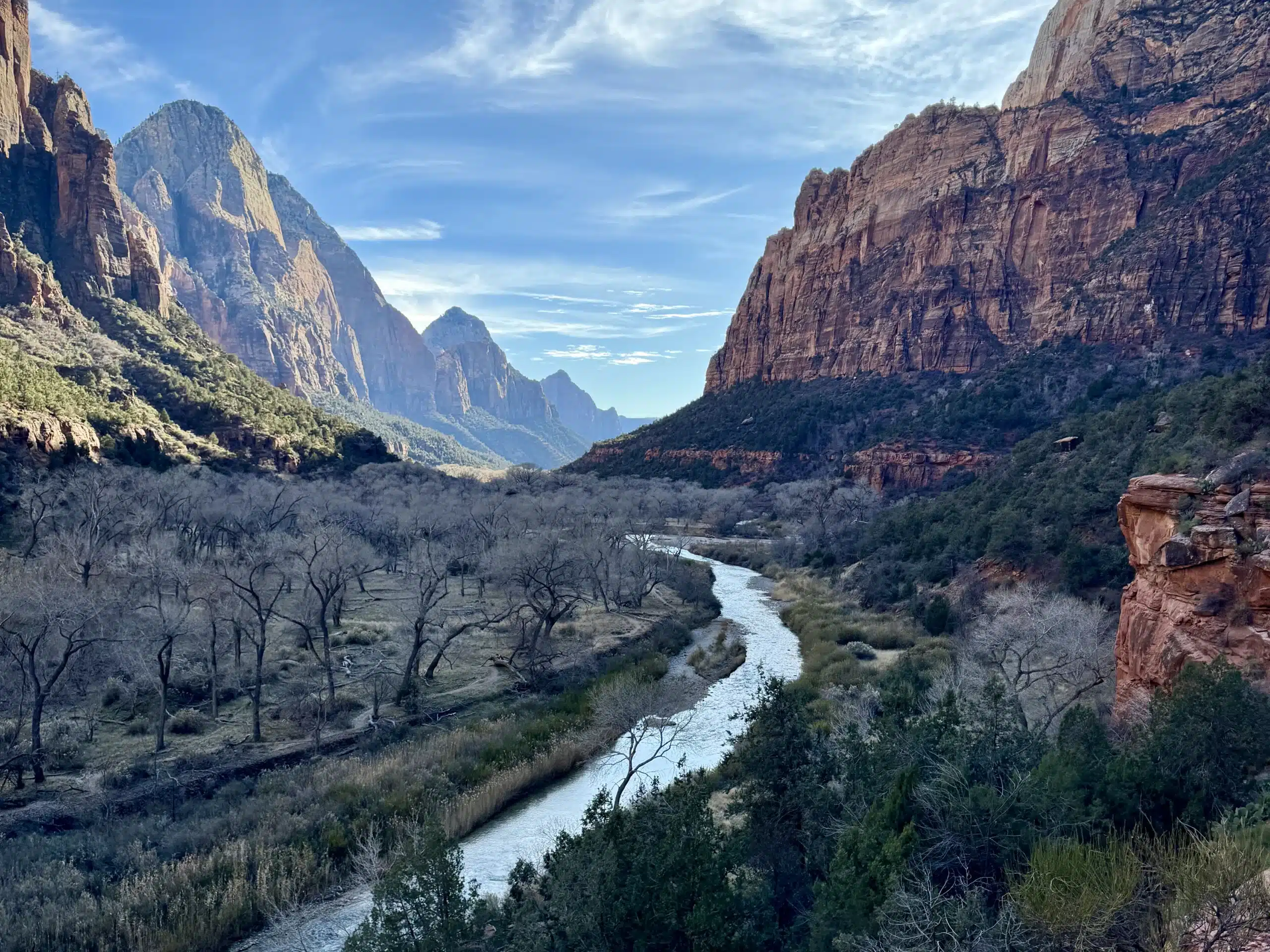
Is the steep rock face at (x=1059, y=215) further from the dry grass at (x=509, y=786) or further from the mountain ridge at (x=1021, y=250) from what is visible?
the dry grass at (x=509, y=786)

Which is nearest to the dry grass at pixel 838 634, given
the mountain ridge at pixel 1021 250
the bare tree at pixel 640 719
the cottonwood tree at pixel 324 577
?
the bare tree at pixel 640 719

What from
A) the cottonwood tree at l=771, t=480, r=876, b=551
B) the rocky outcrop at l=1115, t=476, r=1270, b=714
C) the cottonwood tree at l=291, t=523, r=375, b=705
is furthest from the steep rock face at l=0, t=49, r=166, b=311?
the rocky outcrop at l=1115, t=476, r=1270, b=714

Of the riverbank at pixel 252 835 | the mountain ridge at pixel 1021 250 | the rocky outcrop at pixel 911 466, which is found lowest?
the riverbank at pixel 252 835

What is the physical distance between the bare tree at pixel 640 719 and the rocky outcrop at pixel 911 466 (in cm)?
4297

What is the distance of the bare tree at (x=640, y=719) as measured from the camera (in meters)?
20.8

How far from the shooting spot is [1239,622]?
39.5 feet

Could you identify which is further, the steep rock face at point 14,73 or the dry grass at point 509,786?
the steep rock face at point 14,73

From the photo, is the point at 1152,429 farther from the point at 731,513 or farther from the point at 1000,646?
the point at 731,513

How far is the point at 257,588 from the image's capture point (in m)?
25.1

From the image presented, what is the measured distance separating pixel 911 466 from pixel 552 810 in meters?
55.6

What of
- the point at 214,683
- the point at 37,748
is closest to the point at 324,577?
the point at 214,683

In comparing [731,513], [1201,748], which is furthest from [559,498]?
[1201,748]

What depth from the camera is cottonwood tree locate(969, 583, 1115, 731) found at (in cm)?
1697

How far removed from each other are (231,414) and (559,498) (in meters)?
33.1
